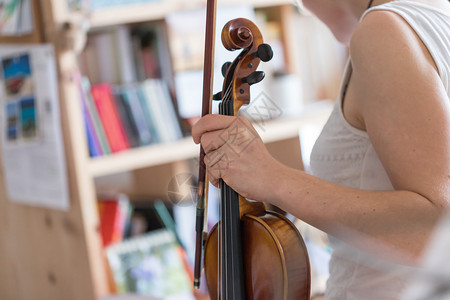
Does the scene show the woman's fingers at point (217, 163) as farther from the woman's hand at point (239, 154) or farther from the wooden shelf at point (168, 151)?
the wooden shelf at point (168, 151)

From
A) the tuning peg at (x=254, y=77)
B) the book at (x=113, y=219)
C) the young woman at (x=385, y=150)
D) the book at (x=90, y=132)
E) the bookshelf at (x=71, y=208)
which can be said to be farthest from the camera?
the book at (x=113, y=219)

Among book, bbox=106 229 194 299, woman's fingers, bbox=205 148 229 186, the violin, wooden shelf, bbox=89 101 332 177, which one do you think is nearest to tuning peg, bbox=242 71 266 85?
the violin

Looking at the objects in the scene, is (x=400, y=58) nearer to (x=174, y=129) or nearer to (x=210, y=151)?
(x=210, y=151)

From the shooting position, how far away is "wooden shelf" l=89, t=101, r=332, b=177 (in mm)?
1388

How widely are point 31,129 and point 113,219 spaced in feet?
1.39

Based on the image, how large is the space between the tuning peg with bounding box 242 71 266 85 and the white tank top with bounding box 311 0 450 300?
0.12m

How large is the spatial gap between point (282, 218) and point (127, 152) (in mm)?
875

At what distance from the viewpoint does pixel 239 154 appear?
2.06 ft

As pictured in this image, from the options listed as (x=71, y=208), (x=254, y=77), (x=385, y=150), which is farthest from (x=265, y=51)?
(x=71, y=208)

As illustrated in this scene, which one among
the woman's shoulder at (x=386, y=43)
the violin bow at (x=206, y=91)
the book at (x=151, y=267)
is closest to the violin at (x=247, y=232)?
the violin bow at (x=206, y=91)

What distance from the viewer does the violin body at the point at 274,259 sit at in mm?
632

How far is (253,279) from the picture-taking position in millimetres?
673

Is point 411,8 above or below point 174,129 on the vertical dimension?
above

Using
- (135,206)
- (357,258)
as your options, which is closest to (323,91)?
(135,206)
